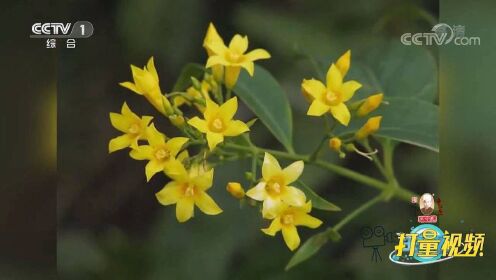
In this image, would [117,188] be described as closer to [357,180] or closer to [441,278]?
[357,180]

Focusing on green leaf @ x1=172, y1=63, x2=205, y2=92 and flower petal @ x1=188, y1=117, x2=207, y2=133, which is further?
green leaf @ x1=172, y1=63, x2=205, y2=92

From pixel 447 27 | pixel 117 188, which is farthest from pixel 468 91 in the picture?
pixel 117 188

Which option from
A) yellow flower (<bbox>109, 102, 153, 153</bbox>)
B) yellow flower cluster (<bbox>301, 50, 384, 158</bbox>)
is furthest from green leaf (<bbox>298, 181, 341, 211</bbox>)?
yellow flower (<bbox>109, 102, 153, 153</bbox>)

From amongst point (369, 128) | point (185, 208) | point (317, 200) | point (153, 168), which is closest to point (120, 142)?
point (153, 168)

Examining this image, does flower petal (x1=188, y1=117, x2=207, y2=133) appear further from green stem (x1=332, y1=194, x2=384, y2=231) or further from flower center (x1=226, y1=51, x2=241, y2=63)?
green stem (x1=332, y1=194, x2=384, y2=231)

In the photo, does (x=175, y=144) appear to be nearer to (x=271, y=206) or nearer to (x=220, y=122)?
(x=220, y=122)

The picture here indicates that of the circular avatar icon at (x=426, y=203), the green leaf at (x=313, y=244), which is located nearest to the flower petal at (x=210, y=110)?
the green leaf at (x=313, y=244)

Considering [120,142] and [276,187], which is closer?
[276,187]

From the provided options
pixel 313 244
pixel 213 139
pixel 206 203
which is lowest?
pixel 313 244
